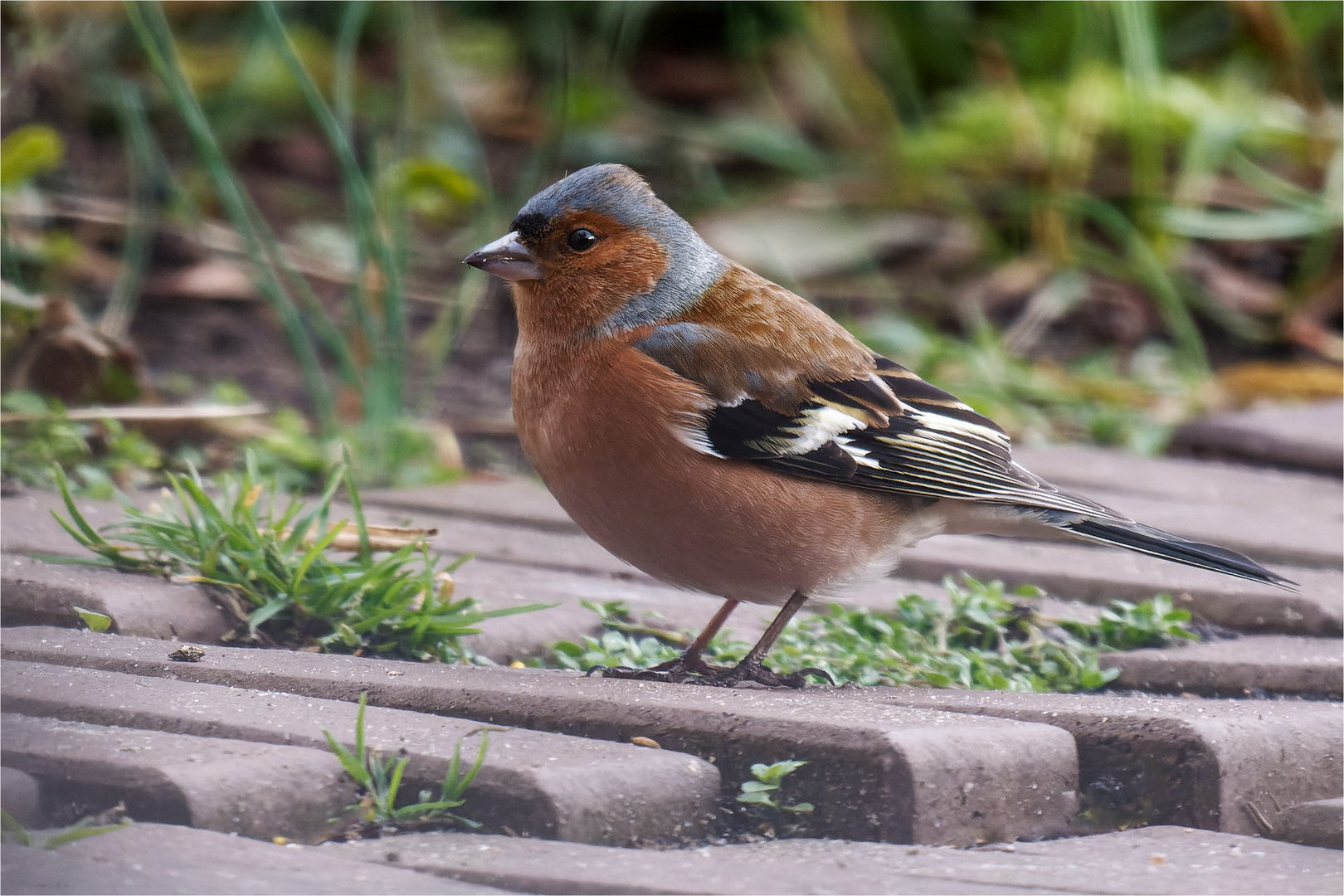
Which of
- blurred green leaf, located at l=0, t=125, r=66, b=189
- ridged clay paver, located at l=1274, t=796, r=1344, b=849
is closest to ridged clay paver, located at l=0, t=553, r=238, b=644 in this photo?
ridged clay paver, located at l=1274, t=796, r=1344, b=849

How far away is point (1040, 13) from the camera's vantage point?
6184 mm

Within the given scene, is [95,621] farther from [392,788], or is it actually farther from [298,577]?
[392,788]

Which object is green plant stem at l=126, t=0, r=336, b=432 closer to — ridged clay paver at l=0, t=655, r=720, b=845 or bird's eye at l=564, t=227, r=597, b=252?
bird's eye at l=564, t=227, r=597, b=252

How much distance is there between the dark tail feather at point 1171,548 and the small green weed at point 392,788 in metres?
1.29

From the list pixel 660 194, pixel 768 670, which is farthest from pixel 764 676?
pixel 660 194

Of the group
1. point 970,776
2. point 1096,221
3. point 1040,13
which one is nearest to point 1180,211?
point 1096,221

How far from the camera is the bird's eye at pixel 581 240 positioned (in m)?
2.58

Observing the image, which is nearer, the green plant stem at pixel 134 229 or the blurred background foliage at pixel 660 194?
the blurred background foliage at pixel 660 194

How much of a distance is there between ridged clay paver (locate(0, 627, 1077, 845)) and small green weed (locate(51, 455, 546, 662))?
0.19 meters

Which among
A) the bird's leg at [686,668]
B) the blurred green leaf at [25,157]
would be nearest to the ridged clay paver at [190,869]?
the bird's leg at [686,668]

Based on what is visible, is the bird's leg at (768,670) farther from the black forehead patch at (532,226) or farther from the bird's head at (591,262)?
the black forehead patch at (532,226)

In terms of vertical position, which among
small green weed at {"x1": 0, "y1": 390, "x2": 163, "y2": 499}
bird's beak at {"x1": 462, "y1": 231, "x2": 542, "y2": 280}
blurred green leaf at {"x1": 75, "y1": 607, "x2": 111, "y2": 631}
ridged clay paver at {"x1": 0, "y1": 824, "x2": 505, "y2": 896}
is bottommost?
blurred green leaf at {"x1": 75, "y1": 607, "x2": 111, "y2": 631}

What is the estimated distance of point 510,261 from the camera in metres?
2.56

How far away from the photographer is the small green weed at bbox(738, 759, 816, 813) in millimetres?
1647
